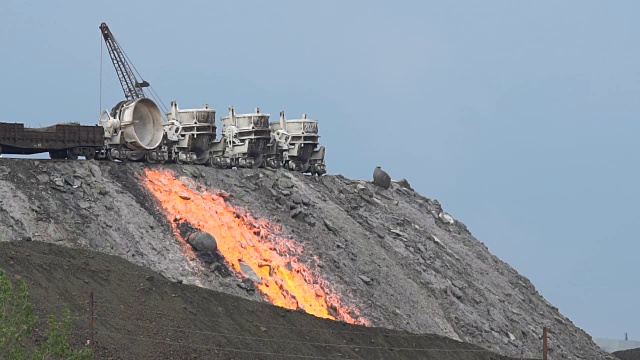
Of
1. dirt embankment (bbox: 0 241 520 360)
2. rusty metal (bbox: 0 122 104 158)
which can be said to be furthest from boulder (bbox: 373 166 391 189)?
dirt embankment (bbox: 0 241 520 360)

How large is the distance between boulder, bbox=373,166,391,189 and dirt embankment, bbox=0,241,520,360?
28.1 meters

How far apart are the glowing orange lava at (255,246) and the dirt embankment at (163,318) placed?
3.42 metres

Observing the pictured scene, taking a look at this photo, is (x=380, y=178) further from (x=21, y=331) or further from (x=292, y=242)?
(x=21, y=331)

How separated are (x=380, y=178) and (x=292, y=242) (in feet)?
72.7

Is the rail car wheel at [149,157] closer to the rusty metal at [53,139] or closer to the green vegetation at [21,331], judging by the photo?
the rusty metal at [53,139]

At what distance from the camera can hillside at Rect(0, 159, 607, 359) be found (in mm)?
64125

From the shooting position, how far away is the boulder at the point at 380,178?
93.9m

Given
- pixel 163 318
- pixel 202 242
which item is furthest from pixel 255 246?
pixel 163 318

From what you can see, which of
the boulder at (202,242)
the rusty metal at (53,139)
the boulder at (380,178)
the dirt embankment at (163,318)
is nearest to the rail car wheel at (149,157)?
the rusty metal at (53,139)

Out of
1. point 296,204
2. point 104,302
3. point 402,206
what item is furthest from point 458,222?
point 104,302

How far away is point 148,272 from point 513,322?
95.3 ft

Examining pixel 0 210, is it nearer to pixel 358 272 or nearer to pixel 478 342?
pixel 358 272

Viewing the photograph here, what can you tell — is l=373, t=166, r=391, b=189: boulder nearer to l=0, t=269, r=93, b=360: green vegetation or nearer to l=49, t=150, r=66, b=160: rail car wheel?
l=49, t=150, r=66, b=160: rail car wheel

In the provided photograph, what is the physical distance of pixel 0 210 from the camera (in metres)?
61.8
